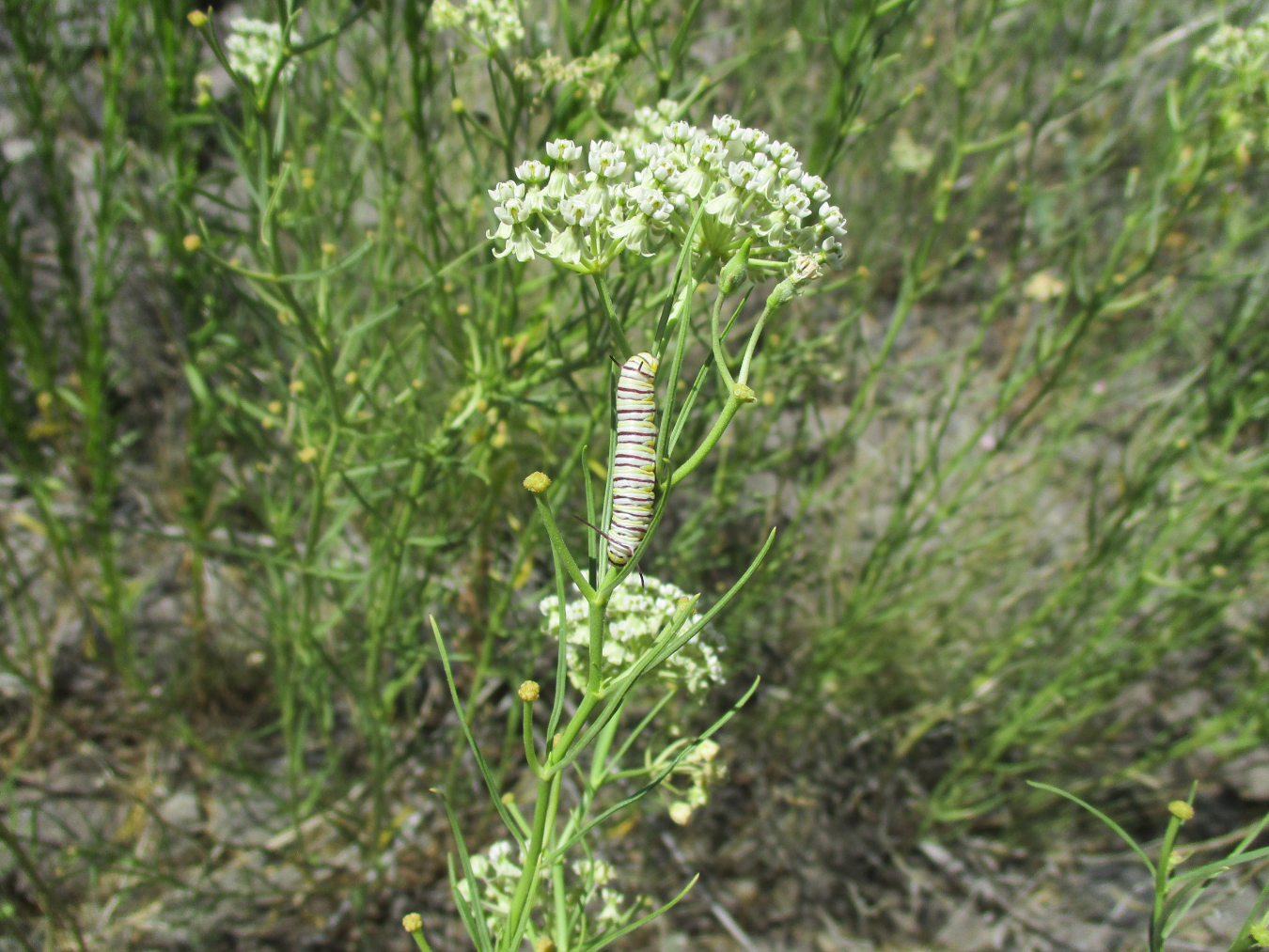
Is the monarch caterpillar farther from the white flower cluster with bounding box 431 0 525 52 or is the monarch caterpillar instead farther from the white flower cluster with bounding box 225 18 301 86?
the white flower cluster with bounding box 225 18 301 86

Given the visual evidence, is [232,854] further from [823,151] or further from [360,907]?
[823,151]

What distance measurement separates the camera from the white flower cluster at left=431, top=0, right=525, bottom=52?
1.27 m

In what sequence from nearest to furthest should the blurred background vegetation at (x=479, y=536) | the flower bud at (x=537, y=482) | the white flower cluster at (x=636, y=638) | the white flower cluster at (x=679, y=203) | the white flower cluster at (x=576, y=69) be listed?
the flower bud at (x=537, y=482), the white flower cluster at (x=679, y=203), the white flower cluster at (x=636, y=638), the white flower cluster at (x=576, y=69), the blurred background vegetation at (x=479, y=536)

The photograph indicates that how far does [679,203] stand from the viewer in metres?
0.86

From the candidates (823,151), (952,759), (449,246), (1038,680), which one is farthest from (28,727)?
(1038,680)

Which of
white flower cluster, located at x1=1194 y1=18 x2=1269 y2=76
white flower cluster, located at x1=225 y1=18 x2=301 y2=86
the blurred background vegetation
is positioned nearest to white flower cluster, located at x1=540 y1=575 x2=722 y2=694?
the blurred background vegetation

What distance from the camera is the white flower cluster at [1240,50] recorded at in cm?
170

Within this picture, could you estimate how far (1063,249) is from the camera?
3619mm

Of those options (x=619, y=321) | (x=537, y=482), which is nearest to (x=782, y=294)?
(x=619, y=321)

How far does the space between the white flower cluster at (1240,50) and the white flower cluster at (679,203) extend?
1411 mm

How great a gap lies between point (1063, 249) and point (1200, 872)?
11.1 ft

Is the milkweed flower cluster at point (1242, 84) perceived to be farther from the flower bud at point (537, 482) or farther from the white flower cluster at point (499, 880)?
the white flower cluster at point (499, 880)

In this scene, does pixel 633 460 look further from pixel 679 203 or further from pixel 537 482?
pixel 679 203

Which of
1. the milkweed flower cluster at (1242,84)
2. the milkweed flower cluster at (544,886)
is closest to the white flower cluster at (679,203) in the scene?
the milkweed flower cluster at (544,886)
